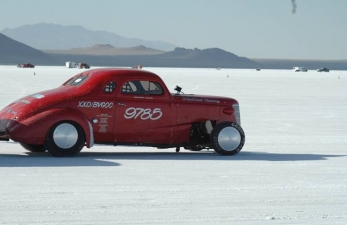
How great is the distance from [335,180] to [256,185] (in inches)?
49.9

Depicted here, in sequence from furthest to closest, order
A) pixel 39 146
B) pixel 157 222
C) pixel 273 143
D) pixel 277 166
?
pixel 273 143 → pixel 39 146 → pixel 277 166 → pixel 157 222

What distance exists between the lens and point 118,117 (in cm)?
1364

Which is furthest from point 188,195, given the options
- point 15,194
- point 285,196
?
point 15,194

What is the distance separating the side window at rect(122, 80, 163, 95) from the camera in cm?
1395

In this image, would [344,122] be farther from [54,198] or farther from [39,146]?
[54,198]

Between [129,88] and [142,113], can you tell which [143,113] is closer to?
[142,113]

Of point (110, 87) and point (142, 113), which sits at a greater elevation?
point (110, 87)

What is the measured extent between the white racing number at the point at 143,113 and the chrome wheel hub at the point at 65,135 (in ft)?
3.33

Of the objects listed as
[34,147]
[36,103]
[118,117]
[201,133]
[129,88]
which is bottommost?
[34,147]

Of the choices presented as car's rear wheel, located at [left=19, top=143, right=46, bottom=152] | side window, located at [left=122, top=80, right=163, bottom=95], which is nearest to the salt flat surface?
car's rear wheel, located at [left=19, top=143, right=46, bottom=152]

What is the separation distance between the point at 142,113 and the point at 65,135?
4.66ft

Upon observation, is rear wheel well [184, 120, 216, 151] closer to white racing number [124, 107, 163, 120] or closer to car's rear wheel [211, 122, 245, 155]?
car's rear wheel [211, 122, 245, 155]

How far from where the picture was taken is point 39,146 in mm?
13836

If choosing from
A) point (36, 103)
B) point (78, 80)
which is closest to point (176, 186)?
point (36, 103)
